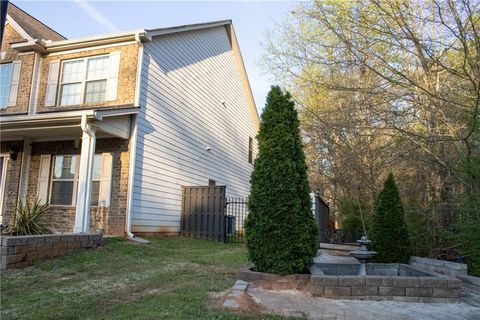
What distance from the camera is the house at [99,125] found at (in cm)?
1020

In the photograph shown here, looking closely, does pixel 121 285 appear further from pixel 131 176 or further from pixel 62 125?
pixel 62 125

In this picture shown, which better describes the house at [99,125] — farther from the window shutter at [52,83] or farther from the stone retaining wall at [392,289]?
the stone retaining wall at [392,289]

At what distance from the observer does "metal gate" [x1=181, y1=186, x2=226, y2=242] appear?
40.4 ft

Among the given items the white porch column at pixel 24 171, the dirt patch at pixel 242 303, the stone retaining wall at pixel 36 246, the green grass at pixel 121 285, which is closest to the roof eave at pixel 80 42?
the white porch column at pixel 24 171

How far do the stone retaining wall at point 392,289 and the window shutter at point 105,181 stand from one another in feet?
23.3

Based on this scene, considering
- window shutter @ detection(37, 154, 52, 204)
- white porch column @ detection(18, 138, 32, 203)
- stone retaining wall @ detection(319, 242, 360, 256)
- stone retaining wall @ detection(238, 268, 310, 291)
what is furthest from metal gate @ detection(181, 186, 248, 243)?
stone retaining wall @ detection(238, 268, 310, 291)

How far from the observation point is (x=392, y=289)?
5008mm

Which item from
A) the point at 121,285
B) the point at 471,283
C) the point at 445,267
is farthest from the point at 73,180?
the point at 471,283

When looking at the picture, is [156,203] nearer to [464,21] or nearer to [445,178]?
[445,178]

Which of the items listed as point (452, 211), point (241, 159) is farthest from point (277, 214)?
point (241, 159)

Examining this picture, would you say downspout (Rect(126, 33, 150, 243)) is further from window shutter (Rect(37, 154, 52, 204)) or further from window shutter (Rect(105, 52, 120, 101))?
window shutter (Rect(37, 154, 52, 204))

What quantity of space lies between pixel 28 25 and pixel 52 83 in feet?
→ 8.61

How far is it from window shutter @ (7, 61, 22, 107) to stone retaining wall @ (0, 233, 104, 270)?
21.2 ft

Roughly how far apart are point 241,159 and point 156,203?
8600 millimetres
